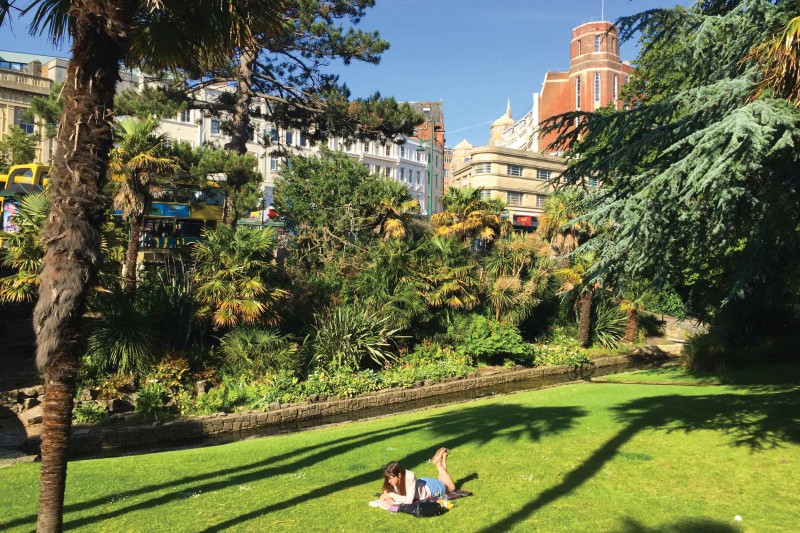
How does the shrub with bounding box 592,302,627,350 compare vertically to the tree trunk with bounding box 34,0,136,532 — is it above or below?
below

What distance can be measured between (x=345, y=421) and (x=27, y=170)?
1822cm

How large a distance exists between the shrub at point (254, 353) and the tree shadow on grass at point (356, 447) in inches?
238

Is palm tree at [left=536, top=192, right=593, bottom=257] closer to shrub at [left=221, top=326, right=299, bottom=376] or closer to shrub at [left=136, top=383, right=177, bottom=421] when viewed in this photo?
shrub at [left=221, top=326, right=299, bottom=376]

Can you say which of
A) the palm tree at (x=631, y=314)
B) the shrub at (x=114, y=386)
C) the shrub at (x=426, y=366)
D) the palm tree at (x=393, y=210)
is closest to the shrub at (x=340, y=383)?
the shrub at (x=426, y=366)

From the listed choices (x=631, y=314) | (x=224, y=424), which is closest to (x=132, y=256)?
(x=224, y=424)

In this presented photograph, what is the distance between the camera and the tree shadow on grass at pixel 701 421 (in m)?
7.46

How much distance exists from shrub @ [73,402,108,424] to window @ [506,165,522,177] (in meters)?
55.4

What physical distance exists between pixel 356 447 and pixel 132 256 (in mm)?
11613

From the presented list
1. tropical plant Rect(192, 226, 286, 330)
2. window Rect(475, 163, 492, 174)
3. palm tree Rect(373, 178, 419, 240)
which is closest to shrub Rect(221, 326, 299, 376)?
tropical plant Rect(192, 226, 286, 330)

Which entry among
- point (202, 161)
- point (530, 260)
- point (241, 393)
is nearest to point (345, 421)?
point (241, 393)

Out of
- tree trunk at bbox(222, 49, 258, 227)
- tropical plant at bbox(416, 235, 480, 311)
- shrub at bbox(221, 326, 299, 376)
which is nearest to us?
shrub at bbox(221, 326, 299, 376)

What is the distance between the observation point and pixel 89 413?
595 inches

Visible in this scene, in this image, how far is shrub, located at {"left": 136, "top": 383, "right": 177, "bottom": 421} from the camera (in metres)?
15.7

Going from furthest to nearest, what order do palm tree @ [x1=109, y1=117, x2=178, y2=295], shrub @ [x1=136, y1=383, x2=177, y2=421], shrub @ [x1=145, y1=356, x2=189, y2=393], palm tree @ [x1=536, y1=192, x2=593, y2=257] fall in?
palm tree @ [x1=536, y1=192, x2=593, y2=257]
palm tree @ [x1=109, y1=117, x2=178, y2=295]
shrub @ [x1=145, y1=356, x2=189, y2=393]
shrub @ [x1=136, y1=383, x2=177, y2=421]
